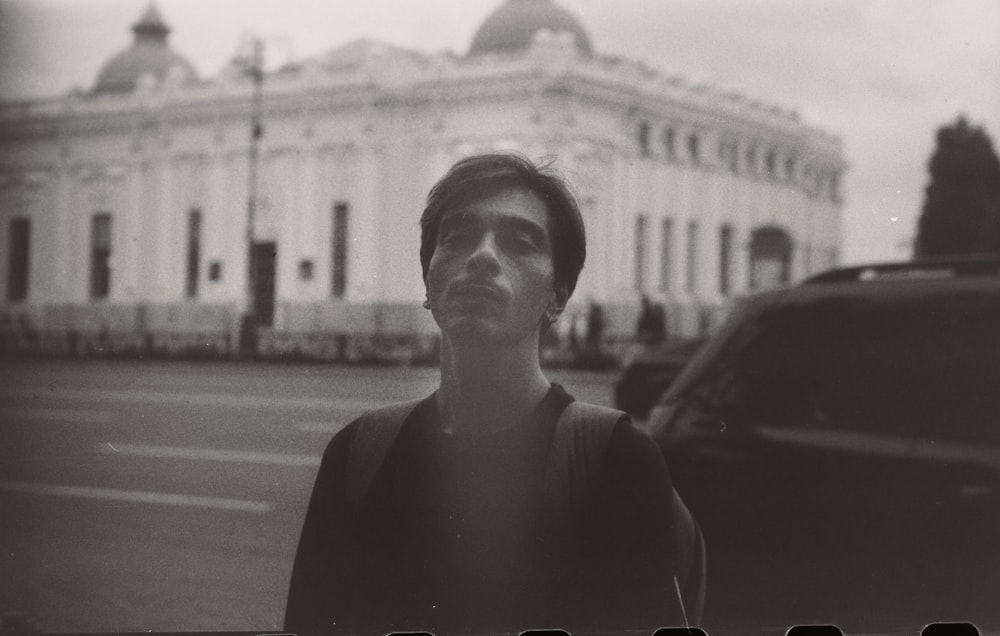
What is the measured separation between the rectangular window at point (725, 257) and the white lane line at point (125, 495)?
103cm

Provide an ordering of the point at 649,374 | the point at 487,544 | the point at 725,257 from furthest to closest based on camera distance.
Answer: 1. the point at 725,257
2. the point at 649,374
3. the point at 487,544

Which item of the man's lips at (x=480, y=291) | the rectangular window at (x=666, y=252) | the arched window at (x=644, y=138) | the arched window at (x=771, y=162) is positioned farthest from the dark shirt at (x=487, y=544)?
the arched window at (x=771, y=162)

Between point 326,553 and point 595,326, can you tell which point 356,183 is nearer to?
point 595,326

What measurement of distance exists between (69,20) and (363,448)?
102 cm

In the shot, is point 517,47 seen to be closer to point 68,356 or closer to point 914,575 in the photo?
point 68,356

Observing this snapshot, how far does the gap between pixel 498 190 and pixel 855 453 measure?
0.87 metres

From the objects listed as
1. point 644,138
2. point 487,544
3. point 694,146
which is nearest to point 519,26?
point 644,138

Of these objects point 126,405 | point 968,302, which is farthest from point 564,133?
point 126,405

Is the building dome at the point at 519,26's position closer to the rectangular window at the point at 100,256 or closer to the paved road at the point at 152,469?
the paved road at the point at 152,469

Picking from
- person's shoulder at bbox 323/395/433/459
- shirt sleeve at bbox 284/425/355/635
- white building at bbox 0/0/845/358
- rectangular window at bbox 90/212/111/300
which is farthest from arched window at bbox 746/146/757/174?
rectangular window at bbox 90/212/111/300

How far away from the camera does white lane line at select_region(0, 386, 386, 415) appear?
2.20m

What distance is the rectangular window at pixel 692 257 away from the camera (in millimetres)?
2309

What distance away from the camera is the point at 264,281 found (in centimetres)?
228

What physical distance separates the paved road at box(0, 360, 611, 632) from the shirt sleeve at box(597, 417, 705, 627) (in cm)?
14
